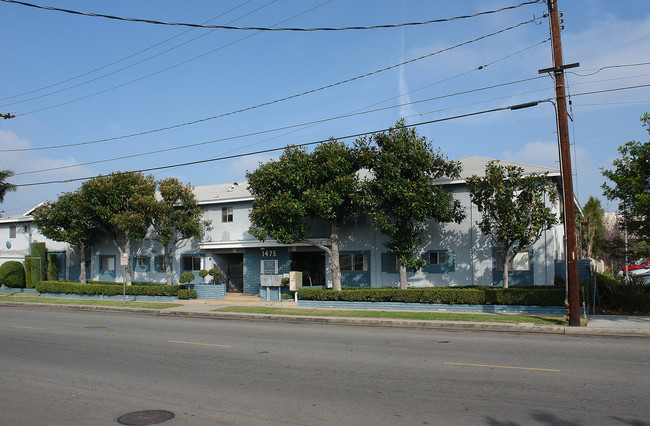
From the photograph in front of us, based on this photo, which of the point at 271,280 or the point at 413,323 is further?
the point at 271,280

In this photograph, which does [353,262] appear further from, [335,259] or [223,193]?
[223,193]

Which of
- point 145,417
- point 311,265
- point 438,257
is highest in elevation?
point 438,257

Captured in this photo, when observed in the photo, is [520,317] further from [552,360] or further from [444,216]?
[552,360]

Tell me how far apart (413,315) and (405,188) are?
5816 millimetres

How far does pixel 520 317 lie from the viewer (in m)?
18.3

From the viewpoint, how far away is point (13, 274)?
1561 inches

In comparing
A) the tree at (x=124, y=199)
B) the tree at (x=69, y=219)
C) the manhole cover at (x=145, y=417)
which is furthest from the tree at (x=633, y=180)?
the tree at (x=69, y=219)

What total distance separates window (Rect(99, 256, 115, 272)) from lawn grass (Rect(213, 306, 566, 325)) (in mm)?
16638

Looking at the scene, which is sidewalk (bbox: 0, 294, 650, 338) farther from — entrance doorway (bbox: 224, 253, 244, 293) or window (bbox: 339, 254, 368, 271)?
entrance doorway (bbox: 224, 253, 244, 293)

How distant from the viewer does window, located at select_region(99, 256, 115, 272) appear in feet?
120

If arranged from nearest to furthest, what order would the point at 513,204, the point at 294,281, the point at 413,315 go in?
1. the point at 413,315
2. the point at 513,204
3. the point at 294,281

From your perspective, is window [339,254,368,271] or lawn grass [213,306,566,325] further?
window [339,254,368,271]

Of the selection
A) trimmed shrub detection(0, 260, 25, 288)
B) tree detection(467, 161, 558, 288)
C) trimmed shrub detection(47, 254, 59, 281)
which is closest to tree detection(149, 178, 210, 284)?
trimmed shrub detection(47, 254, 59, 281)

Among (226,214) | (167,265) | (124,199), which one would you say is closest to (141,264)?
(167,265)
